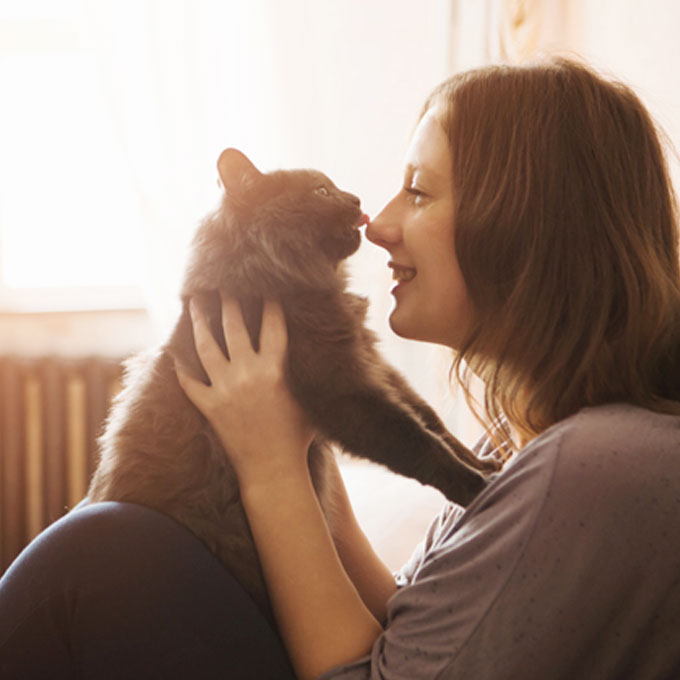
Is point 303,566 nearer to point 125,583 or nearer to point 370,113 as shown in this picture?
point 125,583

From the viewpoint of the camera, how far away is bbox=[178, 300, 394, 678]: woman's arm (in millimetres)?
945

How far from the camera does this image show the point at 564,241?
3.13ft

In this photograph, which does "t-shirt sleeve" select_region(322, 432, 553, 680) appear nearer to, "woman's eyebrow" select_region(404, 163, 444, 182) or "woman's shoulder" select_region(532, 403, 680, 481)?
"woman's shoulder" select_region(532, 403, 680, 481)

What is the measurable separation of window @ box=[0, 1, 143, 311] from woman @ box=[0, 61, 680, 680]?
1953mm

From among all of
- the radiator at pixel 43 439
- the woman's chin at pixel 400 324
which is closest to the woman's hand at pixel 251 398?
the woman's chin at pixel 400 324

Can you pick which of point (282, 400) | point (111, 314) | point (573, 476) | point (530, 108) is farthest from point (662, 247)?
point (111, 314)

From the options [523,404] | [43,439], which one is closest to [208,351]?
[523,404]

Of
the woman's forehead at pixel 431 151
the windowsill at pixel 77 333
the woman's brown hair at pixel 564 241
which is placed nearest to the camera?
the woman's brown hair at pixel 564 241

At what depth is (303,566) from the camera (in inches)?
38.8

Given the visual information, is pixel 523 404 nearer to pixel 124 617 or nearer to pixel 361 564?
pixel 361 564

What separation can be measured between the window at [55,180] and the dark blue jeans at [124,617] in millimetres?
1986

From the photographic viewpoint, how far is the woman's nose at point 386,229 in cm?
114

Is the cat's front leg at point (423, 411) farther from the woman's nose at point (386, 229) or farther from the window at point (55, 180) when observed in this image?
the window at point (55, 180)

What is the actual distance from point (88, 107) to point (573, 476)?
9.01ft
